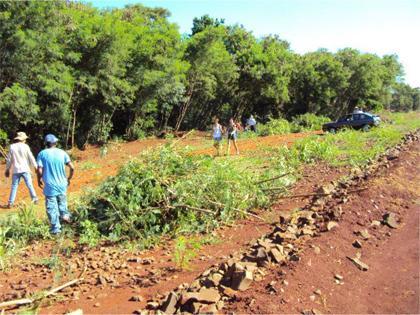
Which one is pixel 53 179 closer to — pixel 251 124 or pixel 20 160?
pixel 20 160

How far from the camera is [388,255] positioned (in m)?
5.92

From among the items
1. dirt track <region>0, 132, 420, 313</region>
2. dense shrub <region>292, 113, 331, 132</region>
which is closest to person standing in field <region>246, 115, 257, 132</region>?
dense shrub <region>292, 113, 331, 132</region>

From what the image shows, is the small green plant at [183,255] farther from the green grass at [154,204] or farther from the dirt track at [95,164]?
the dirt track at [95,164]

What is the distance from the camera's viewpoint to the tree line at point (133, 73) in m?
15.7

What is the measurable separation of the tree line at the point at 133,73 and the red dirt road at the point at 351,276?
493 inches

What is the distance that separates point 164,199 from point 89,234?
1253 mm

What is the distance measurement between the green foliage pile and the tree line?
30.7ft

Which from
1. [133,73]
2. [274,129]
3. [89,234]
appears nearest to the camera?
[89,234]

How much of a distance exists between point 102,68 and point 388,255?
15.9 metres

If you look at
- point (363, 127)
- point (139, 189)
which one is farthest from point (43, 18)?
point (363, 127)

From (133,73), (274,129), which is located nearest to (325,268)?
(133,73)

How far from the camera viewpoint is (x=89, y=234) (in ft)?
22.2

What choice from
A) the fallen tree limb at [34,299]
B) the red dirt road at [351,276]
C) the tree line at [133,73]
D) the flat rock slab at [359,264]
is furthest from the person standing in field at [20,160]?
the tree line at [133,73]

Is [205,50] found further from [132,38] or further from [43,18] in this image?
[43,18]
